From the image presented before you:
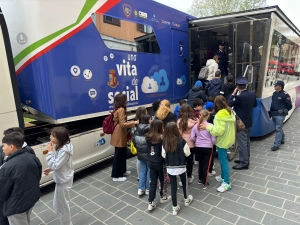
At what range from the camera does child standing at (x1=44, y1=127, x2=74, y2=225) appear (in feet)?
8.20

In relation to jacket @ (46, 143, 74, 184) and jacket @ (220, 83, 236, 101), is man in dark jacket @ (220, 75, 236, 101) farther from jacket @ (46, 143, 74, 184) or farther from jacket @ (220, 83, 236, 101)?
jacket @ (46, 143, 74, 184)

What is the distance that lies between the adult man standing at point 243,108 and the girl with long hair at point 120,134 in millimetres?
2013

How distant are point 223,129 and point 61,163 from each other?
7.41 feet

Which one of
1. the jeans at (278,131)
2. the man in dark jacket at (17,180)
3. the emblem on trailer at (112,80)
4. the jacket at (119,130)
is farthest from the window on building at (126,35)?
the jeans at (278,131)

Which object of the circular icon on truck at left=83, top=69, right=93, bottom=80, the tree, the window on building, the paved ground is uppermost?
the tree

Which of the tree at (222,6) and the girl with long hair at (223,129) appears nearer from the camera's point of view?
the girl with long hair at (223,129)

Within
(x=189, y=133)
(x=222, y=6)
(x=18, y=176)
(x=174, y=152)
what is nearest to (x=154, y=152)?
(x=174, y=152)

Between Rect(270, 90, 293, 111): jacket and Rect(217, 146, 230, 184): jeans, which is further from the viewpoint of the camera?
Rect(270, 90, 293, 111): jacket

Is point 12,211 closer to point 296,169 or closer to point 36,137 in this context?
point 36,137

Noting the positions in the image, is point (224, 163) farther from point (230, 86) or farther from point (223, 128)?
point (230, 86)

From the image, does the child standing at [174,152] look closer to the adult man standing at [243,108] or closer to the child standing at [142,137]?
the child standing at [142,137]

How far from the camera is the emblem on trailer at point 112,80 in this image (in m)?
4.35

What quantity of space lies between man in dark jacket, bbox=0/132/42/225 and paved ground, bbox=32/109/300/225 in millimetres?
976

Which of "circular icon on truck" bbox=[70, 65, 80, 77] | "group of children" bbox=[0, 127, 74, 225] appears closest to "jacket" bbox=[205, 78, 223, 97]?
"circular icon on truck" bbox=[70, 65, 80, 77]
